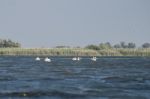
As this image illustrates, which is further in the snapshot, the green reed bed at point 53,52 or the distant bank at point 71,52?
the distant bank at point 71,52

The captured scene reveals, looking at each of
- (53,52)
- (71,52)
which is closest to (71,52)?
(71,52)

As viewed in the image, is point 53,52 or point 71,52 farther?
point 53,52

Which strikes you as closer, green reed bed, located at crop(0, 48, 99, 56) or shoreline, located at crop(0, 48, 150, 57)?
green reed bed, located at crop(0, 48, 99, 56)

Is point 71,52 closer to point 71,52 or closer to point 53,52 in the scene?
point 71,52

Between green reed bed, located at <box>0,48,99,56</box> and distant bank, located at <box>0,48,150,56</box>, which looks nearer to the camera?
green reed bed, located at <box>0,48,99,56</box>

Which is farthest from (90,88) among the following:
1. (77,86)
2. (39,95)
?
(39,95)

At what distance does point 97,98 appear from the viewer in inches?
1810

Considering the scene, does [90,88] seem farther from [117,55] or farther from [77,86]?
[117,55]

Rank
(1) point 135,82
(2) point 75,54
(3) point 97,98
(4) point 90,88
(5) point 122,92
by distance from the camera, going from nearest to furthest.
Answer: (3) point 97,98 → (5) point 122,92 → (4) point 90,88 → (1) point 135,82 → (2) point 75,54

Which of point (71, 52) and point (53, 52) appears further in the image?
point (53, 52)

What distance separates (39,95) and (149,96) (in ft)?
26.1

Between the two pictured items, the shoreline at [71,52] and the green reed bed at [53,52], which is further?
the shoreline at [71,52]

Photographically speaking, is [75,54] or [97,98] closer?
[97,98]

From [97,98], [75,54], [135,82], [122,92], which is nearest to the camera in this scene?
[97,98]
